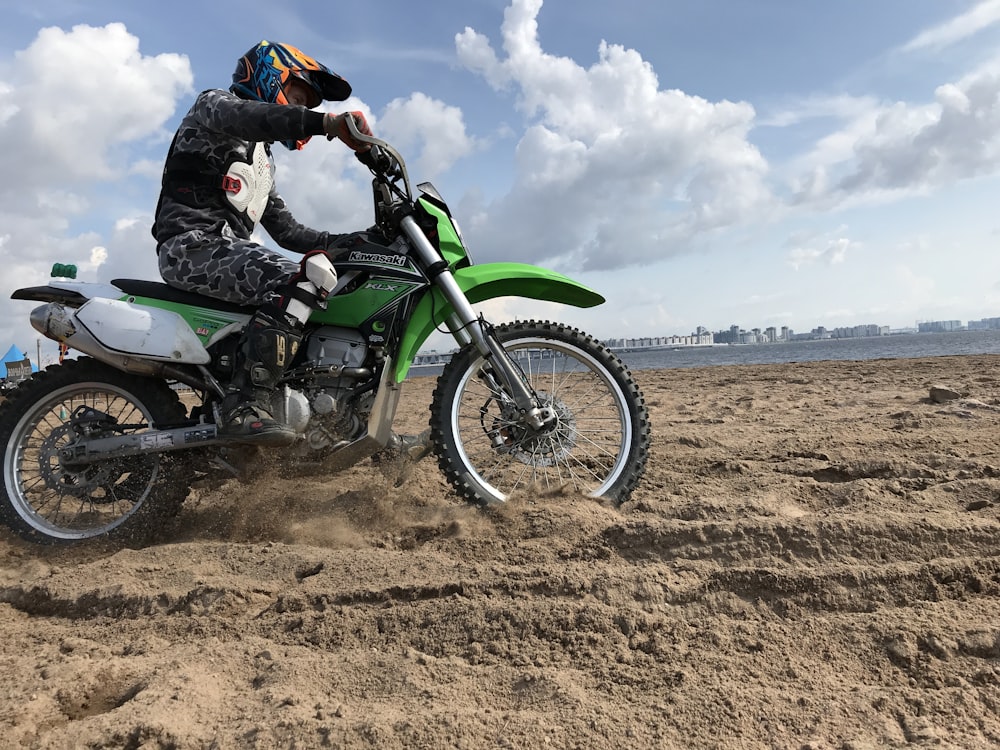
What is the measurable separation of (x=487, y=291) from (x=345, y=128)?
1.10 metres

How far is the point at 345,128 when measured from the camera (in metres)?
3.01

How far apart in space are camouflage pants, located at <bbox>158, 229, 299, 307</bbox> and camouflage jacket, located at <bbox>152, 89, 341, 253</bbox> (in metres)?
0.11

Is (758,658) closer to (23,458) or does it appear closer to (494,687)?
(494,687)

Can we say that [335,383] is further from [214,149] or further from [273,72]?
[273,72]

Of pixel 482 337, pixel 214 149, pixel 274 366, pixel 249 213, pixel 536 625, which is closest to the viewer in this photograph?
pixel 536 625

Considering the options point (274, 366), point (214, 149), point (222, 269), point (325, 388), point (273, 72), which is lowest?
point (325, 388)

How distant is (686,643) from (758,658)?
0.19 metres

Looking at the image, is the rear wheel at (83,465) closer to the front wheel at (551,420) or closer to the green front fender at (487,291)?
the green front fender at (487,291)

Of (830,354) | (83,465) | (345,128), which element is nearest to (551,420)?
(345,128)

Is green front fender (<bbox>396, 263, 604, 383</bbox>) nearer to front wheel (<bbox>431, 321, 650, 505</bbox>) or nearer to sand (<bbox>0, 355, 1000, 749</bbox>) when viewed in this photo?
front wheel (<bbox>431, 321, 650, 505</bbox>)

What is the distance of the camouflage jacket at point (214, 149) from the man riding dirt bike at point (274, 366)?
0.01 m

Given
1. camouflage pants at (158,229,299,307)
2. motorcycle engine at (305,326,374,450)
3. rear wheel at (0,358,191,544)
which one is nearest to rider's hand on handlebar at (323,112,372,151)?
camouflage pants at (158,229,299,307)

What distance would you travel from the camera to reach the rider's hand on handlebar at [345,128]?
2973mm

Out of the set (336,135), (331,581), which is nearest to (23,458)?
(331,581)
